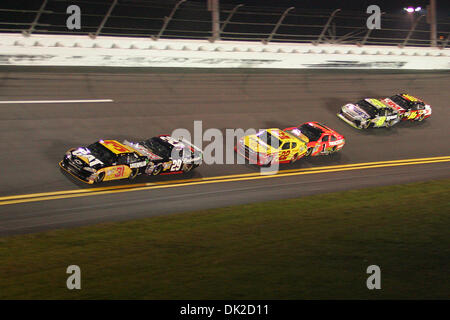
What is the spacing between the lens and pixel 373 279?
10.1 m

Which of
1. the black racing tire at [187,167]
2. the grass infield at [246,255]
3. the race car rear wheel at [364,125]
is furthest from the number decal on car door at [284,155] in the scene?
the race car rear wheel at [364,125]

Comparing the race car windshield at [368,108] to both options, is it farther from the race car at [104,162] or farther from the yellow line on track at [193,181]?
the race car at [104,162]

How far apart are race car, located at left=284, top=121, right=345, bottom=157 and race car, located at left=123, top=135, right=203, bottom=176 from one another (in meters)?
4.14

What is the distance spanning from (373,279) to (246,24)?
17661mm

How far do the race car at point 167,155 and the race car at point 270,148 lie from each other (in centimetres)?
186

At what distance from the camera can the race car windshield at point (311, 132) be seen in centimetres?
1919

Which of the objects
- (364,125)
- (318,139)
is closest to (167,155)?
(318,139)

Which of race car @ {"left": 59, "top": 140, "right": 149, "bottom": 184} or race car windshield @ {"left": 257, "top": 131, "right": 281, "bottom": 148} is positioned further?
race car windshield @ {"left": 257, "top": 131, "right": 281, "bottom": 148}

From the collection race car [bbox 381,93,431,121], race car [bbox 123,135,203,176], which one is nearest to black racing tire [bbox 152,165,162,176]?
race car [bbox 123,135,203,176]

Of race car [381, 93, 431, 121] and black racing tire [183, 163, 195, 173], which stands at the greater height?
race car [381, 93, 431, 121]

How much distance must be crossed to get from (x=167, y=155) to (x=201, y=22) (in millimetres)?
10364

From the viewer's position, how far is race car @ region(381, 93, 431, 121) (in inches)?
922

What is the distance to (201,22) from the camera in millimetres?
24734

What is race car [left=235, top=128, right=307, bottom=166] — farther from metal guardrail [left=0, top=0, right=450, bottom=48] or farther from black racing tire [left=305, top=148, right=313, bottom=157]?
metal guardrail [left=0, top=0, right=450, bottom=48]
